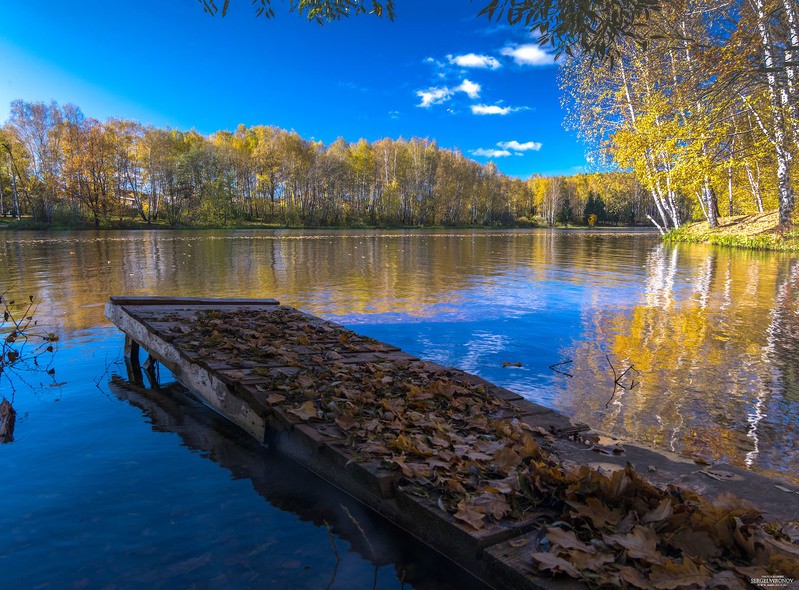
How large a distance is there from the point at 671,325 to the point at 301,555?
943 centimetres

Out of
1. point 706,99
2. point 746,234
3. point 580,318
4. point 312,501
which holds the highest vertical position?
point 706,99

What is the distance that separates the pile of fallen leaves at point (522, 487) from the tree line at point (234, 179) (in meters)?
41.0

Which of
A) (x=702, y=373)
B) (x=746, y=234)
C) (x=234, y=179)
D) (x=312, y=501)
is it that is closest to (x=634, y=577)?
(x=312, y=501)

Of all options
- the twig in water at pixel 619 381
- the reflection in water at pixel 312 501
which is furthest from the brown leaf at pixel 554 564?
the twig in water at pixel 619 381

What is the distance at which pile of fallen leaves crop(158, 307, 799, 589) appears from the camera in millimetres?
2207

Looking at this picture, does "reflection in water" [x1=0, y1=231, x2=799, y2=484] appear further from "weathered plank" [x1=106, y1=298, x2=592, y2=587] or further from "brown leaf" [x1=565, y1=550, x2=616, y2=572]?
"brown leaf" [x1=565, y1=550, x2=616, y2=572]

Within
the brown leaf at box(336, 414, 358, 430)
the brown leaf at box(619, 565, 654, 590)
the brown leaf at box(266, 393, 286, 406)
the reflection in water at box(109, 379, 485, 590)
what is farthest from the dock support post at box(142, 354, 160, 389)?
the brown leaf at box(619, 565, 654, 590)

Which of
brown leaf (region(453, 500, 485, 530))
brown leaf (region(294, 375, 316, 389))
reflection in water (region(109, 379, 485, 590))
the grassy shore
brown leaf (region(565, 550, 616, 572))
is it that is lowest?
reflection in water (region(109, 379, 485, 590))

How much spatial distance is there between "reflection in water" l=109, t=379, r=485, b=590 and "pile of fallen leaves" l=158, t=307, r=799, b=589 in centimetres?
50

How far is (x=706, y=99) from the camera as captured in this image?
18.9 meters

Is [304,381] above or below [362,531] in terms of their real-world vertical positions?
above

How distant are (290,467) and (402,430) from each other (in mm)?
1224

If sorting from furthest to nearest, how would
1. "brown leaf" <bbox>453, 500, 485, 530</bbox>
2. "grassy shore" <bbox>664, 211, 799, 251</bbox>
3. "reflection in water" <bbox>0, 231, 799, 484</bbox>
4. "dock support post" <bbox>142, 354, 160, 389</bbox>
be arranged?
"grassy shore" <bbox>664, 211, 799, 251</bbox>
"dock support post" <bbox>142, 354, 160, 389</bbox>
"reflection in water" <bbox>0, 231, 799, 484</bbox>
"brown leaf" <bbox>453, 500, 485, 530</bbox>

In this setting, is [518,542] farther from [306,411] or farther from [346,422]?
[306,411]
